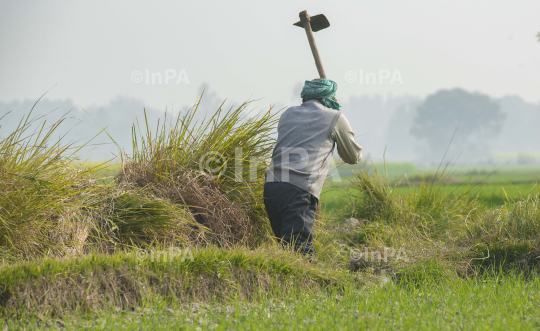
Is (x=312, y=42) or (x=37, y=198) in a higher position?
(x=312, y=42)

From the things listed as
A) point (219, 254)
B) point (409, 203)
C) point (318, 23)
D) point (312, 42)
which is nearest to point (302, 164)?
point (219, 254)

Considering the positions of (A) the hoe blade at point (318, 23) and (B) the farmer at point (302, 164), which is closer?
(B) the farmer at point (302, 164)

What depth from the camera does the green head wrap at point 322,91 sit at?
159 inches

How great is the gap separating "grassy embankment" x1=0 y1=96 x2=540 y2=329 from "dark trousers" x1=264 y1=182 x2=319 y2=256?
0.70 ft

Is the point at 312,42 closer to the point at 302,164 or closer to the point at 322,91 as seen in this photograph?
the point at 322,91

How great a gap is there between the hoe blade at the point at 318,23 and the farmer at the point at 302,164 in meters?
1.62

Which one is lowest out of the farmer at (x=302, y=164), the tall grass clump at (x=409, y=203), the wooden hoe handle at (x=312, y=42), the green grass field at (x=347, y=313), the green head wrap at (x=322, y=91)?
the green grass field at (x=347, y=313)

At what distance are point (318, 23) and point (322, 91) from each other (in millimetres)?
1589

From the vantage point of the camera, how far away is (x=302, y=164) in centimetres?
373

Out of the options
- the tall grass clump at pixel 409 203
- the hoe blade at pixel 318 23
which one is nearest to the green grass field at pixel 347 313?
the tall grass clump at pixel 409 203

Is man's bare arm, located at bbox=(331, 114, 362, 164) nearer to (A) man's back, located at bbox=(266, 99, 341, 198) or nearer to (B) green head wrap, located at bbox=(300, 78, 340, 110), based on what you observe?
(A) man's back, located at bbox=(266, 99, 341, 198)

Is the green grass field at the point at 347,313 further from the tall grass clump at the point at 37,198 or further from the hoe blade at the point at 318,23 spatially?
the hoe blade at the point at 318,23

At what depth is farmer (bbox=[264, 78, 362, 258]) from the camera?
12.2ft

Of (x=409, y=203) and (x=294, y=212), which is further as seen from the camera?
(x=409, y=203)
